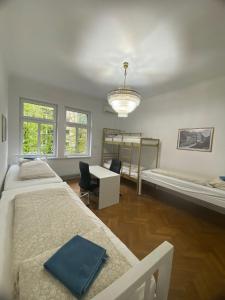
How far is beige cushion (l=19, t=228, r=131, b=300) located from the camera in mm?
705

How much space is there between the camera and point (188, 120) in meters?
3.48

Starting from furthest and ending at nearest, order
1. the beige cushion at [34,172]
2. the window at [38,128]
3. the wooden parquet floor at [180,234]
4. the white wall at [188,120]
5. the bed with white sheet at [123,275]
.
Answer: the window at [38,128] < the white wall at [188,120] < the beige cushion at [34,172] < the wooden parquet floor at [180,234] < the bed with white sheet at [123,275]

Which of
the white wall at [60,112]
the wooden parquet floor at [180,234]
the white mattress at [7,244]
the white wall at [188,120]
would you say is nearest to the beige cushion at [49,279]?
the white mattress at [7,244]

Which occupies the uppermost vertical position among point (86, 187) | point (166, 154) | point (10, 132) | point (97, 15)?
point (97, 15)

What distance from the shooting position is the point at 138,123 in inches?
193

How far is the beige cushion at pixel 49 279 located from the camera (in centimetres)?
70

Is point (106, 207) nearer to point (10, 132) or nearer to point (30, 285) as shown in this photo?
point (30, 285)

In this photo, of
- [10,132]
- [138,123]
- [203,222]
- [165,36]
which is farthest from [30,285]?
[138,123]

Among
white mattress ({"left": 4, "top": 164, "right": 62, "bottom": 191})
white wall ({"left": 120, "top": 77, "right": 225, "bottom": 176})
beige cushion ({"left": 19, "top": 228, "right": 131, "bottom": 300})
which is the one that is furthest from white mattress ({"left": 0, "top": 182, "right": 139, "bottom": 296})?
white wall ({"left": 120, "top": 77, "right": 225, "bottom": 176})

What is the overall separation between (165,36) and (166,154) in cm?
281

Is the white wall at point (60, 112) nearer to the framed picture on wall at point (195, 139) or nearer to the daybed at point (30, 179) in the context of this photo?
the daybed at point (30, 179)

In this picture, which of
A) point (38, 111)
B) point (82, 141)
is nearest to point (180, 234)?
point (82, 141)

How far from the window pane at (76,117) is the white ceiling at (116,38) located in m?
1.50

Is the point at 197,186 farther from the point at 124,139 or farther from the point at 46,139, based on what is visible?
the point at 46,139
